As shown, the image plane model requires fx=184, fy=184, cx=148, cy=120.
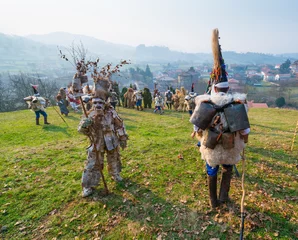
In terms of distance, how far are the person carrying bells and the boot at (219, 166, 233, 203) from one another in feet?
8.23

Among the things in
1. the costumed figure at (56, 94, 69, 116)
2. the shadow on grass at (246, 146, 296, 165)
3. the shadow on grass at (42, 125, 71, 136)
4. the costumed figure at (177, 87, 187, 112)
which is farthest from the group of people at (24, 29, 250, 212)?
the costumed figure at (177, 87, 187, 112)

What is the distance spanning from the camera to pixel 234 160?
3557mm

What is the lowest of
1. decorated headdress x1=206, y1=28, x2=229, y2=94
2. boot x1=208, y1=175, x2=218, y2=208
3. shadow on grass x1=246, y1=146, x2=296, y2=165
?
shadow on grass x1=246, y1=146, x2=296, y2=165

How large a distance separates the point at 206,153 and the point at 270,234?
1920mm

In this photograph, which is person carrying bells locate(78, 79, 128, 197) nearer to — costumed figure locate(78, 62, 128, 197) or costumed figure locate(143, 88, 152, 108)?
costumed figure locate(78, 62, 128, 197)

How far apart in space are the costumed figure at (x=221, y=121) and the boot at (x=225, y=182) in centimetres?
8

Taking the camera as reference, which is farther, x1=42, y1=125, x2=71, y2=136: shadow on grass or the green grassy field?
x1=42, y1=125, x2=71, y2=136: shadow on grass

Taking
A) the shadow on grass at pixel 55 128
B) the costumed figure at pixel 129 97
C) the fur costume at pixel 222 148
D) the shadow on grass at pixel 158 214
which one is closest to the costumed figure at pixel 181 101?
the costumed figure at pixel 129 97

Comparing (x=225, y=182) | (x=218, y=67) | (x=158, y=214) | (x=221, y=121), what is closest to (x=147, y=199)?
(x=158, y=214)

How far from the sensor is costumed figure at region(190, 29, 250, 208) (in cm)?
329

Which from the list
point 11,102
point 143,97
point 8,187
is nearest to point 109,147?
point 8,187

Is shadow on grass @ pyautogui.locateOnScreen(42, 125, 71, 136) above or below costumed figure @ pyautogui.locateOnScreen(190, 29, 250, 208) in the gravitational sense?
below

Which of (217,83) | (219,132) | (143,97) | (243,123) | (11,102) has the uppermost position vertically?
(217,83)

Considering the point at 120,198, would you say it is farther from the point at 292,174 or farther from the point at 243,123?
the point at 292,174
